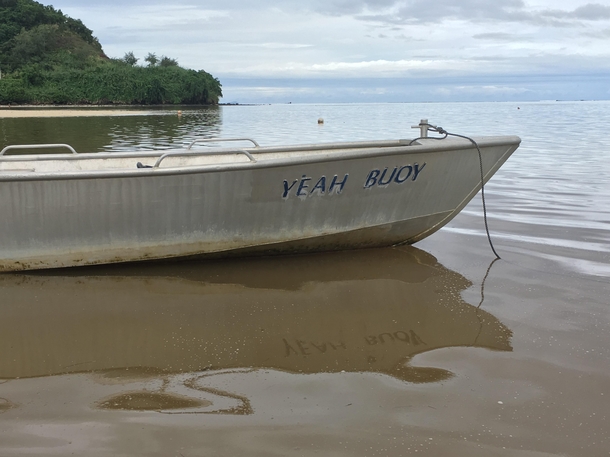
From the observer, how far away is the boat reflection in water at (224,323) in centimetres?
292

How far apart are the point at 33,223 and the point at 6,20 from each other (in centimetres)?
9666

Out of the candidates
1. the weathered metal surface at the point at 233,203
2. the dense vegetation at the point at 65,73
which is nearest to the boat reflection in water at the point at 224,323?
the weathered metal surface at the point at 233,203

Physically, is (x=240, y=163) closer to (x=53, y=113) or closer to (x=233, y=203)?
(x=233, y=203)

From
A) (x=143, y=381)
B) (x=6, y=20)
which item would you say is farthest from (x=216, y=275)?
(x=6, y=20)

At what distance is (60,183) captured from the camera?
421 cm

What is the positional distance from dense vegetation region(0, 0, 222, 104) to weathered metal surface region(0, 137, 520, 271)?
6384cm

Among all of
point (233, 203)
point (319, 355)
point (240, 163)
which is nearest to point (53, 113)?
point (233, 203)

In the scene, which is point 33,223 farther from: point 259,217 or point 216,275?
point 259,217

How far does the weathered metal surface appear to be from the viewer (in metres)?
4.27

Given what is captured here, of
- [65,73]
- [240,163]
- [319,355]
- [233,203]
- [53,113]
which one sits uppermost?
[65,73]

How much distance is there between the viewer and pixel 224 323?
11.8ft

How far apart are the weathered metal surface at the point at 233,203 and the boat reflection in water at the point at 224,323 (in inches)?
8.7

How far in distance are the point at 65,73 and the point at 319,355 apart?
74.6 metres

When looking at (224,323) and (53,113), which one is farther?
(53,113)
